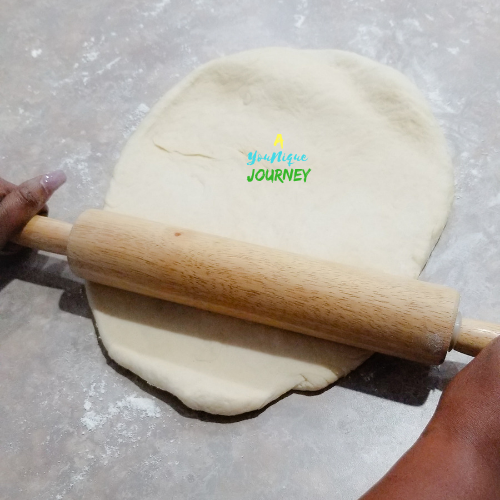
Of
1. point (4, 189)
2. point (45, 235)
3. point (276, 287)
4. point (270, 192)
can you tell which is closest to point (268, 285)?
point (276, 287)

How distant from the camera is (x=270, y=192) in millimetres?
1865

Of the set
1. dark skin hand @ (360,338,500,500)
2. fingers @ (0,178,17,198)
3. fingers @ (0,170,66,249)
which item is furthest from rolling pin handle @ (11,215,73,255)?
dark skin hand @ (360,338,500,500)

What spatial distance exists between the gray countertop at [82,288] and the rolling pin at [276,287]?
0.91ft

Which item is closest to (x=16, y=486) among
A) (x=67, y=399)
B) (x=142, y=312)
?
(x=67, y=399)

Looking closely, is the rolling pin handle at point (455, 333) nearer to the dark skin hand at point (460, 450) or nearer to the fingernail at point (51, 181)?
the dark skin hand at point (460, 450)

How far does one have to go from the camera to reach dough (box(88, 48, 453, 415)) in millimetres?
1641

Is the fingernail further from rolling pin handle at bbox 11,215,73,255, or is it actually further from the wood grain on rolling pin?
the wood grain on rolling pin

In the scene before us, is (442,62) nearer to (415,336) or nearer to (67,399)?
(415,336)

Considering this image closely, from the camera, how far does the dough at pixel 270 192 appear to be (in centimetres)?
164

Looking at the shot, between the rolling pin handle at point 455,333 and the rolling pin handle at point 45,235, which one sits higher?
the rolling pin handle at point 455,333

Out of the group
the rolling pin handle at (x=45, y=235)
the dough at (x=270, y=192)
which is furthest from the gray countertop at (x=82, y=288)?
the rolling pin handle at (x=45, y=235)

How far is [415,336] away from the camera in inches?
55.4

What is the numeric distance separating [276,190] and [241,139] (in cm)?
26

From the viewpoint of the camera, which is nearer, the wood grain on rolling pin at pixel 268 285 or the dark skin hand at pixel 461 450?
the dark skin hand at pixel 461 450
